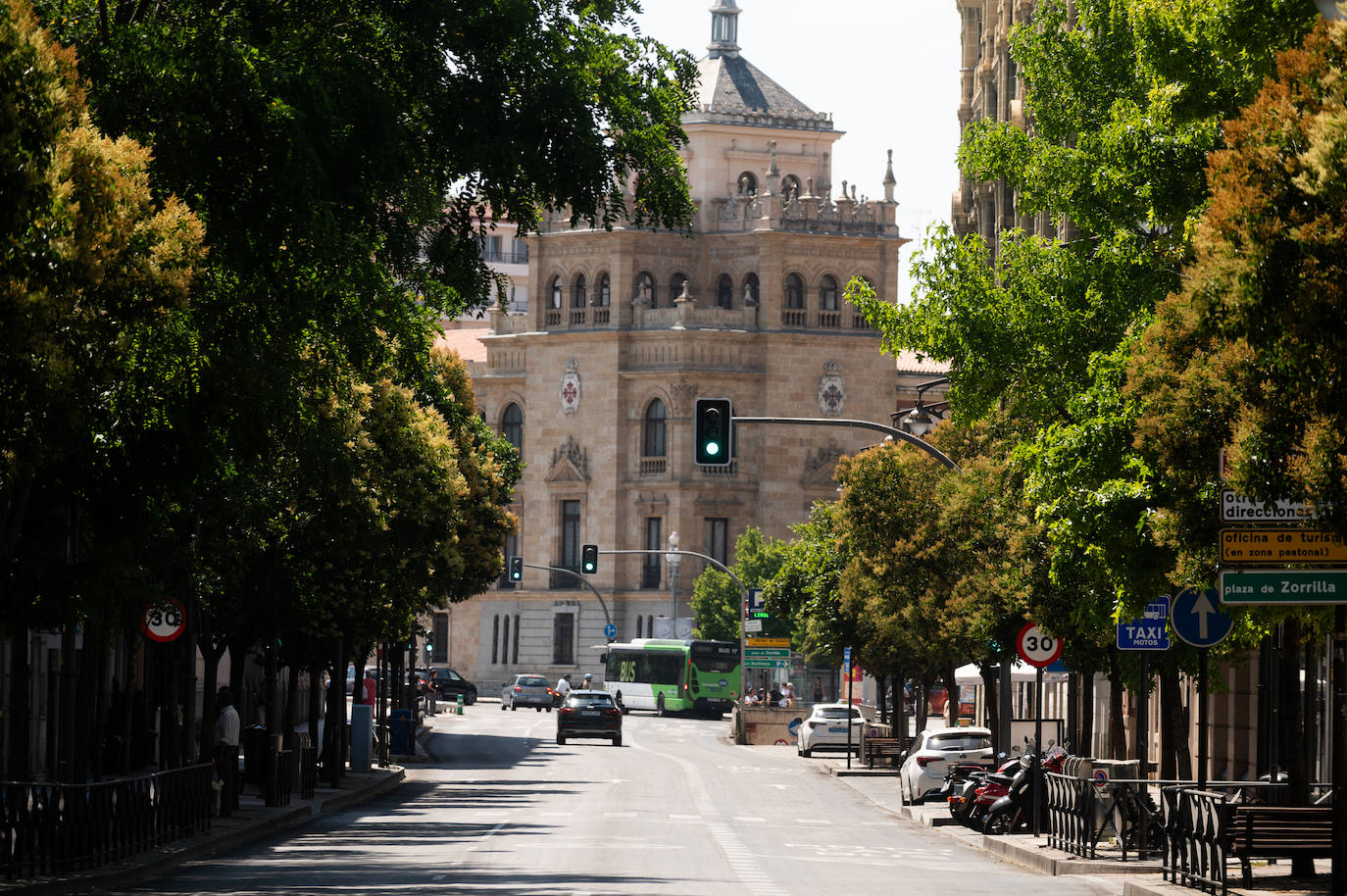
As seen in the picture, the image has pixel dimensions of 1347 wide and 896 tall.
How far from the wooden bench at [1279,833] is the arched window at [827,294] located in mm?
87228

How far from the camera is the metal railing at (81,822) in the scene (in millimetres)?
19484

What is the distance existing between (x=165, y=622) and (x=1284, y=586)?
1374cm

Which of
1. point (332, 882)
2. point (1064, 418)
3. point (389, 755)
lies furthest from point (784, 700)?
point (332, 882)

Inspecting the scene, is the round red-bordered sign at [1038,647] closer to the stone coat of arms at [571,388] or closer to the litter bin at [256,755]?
the litter bin at [256,755]

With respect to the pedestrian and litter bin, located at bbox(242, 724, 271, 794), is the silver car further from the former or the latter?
the pedestrian

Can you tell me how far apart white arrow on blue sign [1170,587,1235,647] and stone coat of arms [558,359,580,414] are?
279ft

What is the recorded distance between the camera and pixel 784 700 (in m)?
84.2

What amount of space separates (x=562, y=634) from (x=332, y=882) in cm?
8693

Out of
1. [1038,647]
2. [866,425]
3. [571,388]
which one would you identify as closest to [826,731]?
[866,425]

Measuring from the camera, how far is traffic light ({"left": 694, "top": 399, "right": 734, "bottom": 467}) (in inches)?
1102

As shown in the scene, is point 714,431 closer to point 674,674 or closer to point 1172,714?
point 1172,714

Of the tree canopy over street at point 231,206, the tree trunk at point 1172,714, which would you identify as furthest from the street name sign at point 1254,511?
the tree trunk at point 1172,714

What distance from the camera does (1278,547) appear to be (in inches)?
682

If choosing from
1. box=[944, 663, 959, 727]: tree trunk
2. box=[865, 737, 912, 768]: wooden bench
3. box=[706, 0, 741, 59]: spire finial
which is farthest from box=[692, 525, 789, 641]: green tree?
box=[944, 663, 959, 727]: tree trunk
